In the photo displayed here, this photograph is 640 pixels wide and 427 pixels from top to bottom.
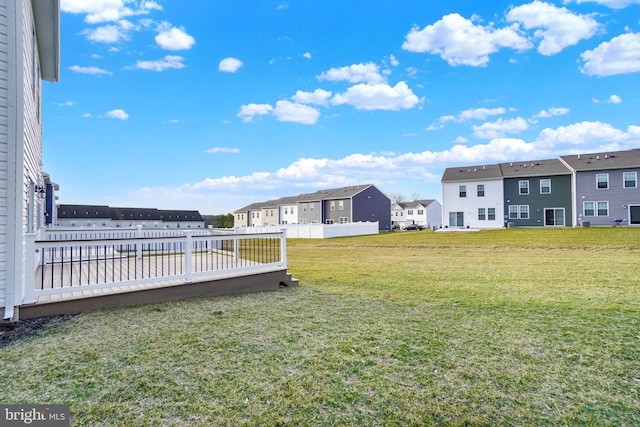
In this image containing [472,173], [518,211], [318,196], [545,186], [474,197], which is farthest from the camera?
[318,196]

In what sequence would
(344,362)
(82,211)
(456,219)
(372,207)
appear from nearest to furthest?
(344,362) < (456,219) < (372,207) < (82,211)

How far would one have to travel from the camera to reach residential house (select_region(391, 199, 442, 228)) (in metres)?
57.4

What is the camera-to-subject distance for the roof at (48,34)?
6.75m

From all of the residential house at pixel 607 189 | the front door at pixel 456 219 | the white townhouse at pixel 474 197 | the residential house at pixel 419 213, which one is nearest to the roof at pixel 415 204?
the residential house at pixel 419 213

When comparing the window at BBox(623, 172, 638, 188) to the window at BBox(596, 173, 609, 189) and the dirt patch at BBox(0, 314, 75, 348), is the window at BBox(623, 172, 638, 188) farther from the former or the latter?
the dirt patch at BBox(0, 314, 75, 348)

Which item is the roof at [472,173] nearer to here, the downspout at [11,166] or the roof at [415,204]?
the roof at [415,204]

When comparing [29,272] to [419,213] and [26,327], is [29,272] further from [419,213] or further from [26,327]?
[419,213]

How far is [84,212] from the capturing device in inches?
2018

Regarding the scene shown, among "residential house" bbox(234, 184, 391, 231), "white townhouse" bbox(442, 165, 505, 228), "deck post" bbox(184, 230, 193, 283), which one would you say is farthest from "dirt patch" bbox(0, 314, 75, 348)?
"residential house" bbox(234, 184, 391, 231)

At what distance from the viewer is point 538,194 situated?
27922mm

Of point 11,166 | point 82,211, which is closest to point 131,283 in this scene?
point 11,166

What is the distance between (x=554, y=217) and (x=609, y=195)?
386cm

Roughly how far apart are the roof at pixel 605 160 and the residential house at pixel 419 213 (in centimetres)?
2927

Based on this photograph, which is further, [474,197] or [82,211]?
[82,211]
